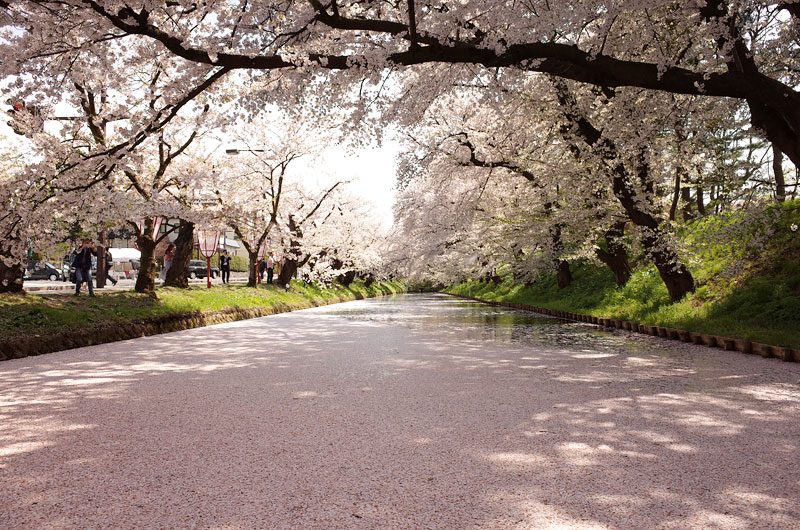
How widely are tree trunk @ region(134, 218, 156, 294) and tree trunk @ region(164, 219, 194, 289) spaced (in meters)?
3.23

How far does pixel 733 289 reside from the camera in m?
11.0

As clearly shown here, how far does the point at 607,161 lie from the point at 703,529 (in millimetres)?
10199

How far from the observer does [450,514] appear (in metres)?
2.60

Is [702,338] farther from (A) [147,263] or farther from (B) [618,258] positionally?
(A) [147,263]

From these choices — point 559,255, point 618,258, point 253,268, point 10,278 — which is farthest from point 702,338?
point 253,268

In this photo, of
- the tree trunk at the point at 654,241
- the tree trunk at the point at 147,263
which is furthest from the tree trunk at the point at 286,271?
the tree trunk at the point at 654,241

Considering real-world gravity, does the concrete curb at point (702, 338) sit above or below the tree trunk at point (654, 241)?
below

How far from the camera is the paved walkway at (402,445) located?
8.66 ft

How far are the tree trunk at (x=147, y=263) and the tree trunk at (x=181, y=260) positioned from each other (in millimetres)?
3229

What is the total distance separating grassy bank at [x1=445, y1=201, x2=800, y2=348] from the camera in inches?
347

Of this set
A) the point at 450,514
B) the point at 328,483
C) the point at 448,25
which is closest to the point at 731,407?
the point at 450,514

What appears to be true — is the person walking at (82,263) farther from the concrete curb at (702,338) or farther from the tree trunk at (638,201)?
the concrete curb at (702,338)

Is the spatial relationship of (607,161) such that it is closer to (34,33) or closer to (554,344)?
(554,344)

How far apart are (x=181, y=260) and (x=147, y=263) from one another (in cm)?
375
